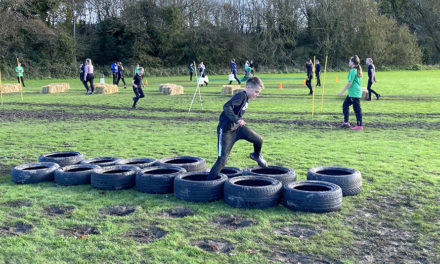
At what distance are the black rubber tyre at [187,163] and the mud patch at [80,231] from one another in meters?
2.41

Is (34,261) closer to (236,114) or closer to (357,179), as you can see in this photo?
(236,114)

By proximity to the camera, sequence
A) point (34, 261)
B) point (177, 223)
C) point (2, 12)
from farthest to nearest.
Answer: point (2, 12) → point (177, 223) → point (34, 261)

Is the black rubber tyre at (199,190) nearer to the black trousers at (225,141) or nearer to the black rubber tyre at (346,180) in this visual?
the black trousers at (225,141)

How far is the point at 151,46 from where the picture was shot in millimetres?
61875

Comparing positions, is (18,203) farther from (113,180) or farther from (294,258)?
(294,258)

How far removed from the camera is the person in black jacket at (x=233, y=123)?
245 inches

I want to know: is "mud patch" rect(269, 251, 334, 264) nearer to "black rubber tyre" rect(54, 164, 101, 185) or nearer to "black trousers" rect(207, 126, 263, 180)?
"black trousers" rect(207, 126, 263, 180)

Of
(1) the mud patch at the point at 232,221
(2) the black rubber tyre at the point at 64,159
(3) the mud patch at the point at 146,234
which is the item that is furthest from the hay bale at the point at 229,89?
(3) the mud patch at the point at 146,234

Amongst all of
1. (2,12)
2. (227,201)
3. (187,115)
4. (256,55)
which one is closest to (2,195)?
(227,201)

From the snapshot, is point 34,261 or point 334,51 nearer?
point 34,261

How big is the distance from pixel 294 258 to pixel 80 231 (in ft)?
8.51

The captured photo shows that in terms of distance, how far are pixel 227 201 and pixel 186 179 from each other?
100cm

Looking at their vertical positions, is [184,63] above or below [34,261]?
above

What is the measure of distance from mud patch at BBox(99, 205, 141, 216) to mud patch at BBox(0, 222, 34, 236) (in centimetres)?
97
